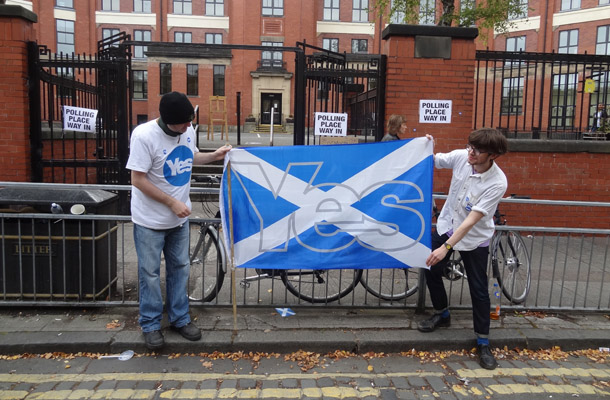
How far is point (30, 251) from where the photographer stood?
438 cm

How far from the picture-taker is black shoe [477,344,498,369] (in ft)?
12.3

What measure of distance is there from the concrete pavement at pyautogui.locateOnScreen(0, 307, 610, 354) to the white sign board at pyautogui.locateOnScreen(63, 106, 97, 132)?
12.2 ft

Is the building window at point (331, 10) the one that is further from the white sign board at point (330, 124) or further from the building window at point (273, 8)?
the white sign board at point (330, 124)

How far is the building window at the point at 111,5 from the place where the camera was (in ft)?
139

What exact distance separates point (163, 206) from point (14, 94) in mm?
4952

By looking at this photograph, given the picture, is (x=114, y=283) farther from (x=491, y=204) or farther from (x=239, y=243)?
(x=491, y=204)

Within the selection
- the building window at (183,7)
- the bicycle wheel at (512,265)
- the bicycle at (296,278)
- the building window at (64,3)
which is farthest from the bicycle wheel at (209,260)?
the building window at (64,3)

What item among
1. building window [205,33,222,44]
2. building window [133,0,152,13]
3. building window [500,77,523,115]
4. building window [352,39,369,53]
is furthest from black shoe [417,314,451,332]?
building window [133,0,152,13]

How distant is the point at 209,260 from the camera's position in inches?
187

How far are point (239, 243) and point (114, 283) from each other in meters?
1.53

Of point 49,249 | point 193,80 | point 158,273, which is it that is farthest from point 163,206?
point 193,80

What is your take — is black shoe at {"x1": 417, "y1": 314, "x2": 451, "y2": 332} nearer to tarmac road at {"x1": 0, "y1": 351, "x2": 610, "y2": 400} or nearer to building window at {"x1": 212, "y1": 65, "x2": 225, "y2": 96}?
tarmac road at {"x1": 0, "y1": 351, "x2": 610, "y2": 400}

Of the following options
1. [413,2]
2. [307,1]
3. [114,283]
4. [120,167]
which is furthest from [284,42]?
[114,283]

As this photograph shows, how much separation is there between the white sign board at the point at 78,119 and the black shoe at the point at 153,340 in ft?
15.4
